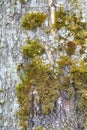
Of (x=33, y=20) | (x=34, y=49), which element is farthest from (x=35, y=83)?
(x=33, y=20)

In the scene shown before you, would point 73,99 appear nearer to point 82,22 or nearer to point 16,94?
point 16,94

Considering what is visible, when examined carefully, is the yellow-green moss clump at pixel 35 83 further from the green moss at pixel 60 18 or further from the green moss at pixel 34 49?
the green moss at pixel 60 18

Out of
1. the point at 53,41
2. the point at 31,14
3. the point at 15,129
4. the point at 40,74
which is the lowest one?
the point at 15,129

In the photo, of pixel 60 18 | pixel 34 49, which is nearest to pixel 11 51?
pixel 34 49

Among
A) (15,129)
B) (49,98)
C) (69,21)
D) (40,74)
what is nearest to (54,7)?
(69,21)

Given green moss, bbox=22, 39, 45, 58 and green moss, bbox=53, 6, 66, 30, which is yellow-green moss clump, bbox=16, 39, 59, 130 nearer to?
green moss, bbox=22, 39, 45, 58

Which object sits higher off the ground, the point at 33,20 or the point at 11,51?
the point at 33,20

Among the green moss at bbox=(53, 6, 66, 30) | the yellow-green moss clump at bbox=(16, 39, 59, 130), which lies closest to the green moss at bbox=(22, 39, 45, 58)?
the yellow-green moss clump at bbox=(16, 39, 59, 130)

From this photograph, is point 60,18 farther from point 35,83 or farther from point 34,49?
point 35,83

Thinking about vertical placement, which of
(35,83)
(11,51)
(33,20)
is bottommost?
(35,83)
